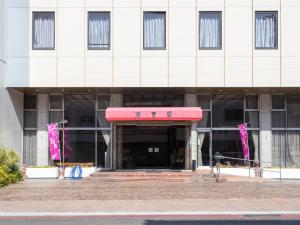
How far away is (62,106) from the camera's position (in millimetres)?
32312

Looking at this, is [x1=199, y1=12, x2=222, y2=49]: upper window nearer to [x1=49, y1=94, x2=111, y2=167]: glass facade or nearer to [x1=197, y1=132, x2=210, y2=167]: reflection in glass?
[x1=197, y1=132, x2=210, y2=167]: reflection in glass

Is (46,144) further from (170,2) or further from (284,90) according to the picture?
(284,90)

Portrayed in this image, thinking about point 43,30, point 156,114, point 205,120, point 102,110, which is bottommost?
point 205,120

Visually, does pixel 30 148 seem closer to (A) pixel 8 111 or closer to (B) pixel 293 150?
(A) pixel 8 111

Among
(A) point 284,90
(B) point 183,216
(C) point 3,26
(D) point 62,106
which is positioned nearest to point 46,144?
(D) point 62,106

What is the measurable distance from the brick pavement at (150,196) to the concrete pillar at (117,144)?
5294mm

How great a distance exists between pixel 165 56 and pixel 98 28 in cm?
373

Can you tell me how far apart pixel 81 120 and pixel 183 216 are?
15800 mm

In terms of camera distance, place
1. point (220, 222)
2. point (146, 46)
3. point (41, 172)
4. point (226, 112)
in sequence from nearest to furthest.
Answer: point (220, 222) → point (146, 46) → point (41, 172) → point (226, 112)

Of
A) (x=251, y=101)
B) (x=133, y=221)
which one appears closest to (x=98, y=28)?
(x=251, y=101)

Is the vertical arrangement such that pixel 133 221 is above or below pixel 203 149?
below

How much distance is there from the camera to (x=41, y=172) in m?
31.5

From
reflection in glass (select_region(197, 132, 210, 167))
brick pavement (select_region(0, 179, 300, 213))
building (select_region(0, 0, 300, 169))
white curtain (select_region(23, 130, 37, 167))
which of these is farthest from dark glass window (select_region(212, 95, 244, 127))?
white curtain (select_region(23, 130, 37, 167))

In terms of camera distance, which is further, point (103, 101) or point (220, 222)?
point (103, 101)
